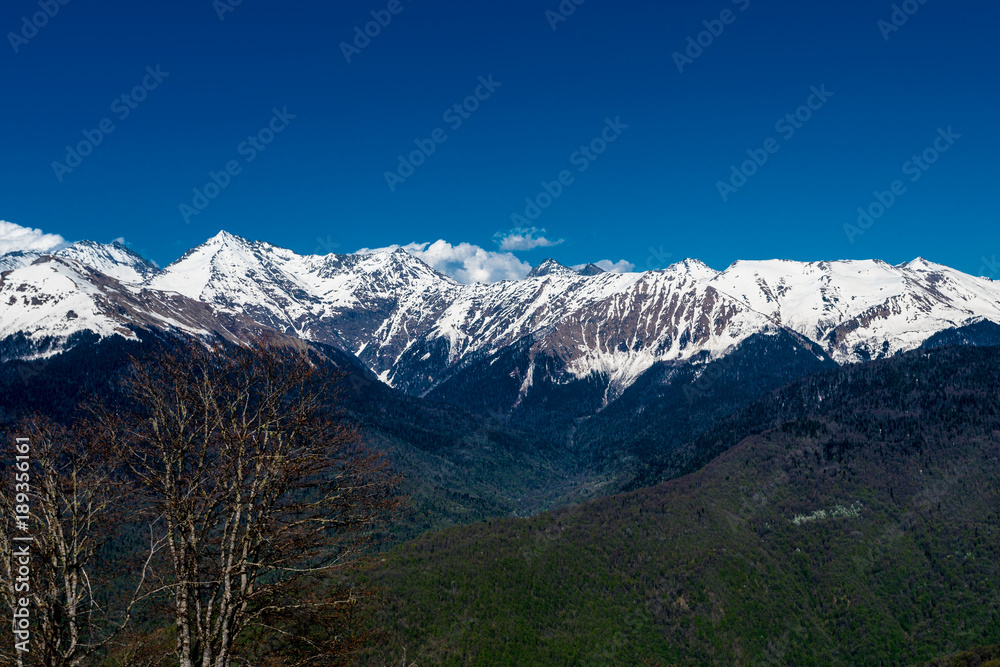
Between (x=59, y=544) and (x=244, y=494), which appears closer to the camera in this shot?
(x=59, y=544)

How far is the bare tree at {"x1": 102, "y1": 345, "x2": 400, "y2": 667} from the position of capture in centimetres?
1936

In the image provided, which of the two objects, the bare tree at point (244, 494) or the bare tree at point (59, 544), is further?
the bare tree at point (244, 494)

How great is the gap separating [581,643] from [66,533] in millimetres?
184779

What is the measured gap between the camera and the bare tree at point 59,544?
1861 cm

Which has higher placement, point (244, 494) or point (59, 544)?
point (244, 494)

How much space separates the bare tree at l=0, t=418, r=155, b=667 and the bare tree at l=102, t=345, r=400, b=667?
1.44 meters

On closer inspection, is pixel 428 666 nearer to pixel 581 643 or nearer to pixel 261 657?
pixel 581 643

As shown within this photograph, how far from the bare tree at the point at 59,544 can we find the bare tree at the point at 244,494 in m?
1.44

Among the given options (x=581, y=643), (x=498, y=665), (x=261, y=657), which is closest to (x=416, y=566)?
(x=498, y=665)

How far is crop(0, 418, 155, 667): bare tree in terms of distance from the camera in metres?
18.6

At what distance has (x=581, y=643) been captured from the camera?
18312cm

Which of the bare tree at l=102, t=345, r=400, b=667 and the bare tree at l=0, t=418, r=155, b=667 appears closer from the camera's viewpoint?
the bare tree at l=0, t=418, r=155, b=667

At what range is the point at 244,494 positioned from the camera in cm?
2120

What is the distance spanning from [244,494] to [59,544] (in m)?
5.46
